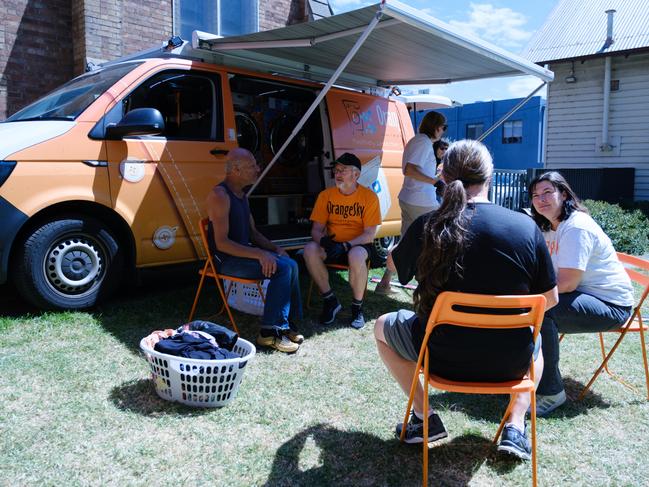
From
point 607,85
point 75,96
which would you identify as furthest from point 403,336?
point 607,85

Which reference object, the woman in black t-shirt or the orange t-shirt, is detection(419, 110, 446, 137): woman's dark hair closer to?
the orange t-shirt

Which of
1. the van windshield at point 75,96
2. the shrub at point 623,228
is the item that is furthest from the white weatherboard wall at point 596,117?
the van windshield at point 75,96

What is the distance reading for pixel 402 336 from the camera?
261 cm

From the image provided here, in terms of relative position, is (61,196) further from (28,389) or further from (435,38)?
(435,38)

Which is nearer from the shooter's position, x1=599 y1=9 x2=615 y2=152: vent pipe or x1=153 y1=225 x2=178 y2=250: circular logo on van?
x1=153 y1=225 x2=178 y2=250: circular logo on van

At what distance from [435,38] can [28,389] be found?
4.01 m

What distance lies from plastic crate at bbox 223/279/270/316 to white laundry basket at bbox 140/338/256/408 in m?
1.61

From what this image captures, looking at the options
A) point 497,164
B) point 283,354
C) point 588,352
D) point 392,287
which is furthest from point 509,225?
point 497,164

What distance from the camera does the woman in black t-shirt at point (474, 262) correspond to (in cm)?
226

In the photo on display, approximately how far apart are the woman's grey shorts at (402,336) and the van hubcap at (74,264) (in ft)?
8.83

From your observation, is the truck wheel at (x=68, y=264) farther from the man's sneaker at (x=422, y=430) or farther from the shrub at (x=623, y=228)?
the shrub at (x=623, y=228)

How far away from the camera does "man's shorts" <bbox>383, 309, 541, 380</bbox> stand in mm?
2584

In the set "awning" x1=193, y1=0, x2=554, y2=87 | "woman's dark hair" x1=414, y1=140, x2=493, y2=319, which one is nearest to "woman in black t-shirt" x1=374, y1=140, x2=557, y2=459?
"woman's dark hair" x1=414, y1=140, x2=493, y2=319

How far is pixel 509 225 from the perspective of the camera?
2273mm
